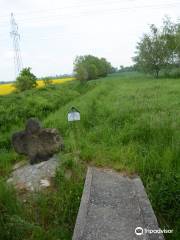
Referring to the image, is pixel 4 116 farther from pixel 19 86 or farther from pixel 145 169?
pixel 19 86

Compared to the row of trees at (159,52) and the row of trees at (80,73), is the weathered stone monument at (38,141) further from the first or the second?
the row of trees at (159,52)

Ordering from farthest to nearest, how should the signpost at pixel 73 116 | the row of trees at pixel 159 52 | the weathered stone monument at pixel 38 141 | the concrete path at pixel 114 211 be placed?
the row of trees at pixel 159 52, the weathered stone monument at pixel 38 141, the signpost at pixel 73 116, the concrete path at pixel 114 211

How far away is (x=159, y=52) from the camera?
43.3 metres

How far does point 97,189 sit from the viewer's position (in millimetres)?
4922

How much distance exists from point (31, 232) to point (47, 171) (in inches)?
69.1

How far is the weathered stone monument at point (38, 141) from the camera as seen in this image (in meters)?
6.39

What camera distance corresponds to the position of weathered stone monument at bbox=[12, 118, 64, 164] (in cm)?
639

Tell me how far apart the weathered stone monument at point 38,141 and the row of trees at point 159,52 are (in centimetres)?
3787

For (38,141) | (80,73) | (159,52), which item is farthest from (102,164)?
(80,73)

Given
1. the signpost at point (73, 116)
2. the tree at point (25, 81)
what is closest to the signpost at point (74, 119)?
the signpost at point (73, 116)

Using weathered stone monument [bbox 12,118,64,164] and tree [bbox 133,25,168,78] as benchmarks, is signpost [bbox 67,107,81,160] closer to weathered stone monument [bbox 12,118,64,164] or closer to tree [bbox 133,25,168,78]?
weathered stone monument [bbox 12,118,64,164]

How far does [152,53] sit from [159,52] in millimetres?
1049

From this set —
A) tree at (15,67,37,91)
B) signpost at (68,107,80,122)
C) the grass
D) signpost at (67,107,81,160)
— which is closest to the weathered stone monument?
the grass

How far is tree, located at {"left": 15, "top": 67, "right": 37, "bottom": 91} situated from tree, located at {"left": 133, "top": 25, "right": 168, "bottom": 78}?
18.0m
